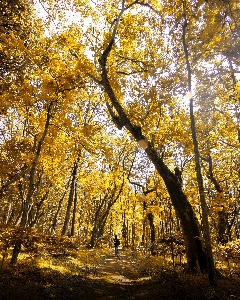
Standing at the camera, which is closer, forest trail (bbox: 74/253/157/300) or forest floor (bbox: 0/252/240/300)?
forest floor (bbox: 0/252/240/300)

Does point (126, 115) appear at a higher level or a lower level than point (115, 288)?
A: higher

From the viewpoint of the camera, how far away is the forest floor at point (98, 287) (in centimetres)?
669

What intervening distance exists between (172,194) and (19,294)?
21.8 ft

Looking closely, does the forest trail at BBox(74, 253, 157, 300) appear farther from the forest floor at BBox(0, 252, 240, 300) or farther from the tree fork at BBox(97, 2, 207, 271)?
the tree fork at BBox(97, 2, 207, 271)

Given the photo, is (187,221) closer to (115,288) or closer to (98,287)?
(115,288)

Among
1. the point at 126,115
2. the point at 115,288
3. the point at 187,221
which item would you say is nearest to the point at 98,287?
the point at 115,288

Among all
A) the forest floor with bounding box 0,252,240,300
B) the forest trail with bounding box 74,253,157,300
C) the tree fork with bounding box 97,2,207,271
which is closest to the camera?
the forest floor with bounding box 0,252,240,300

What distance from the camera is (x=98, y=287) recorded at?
8.76 meters

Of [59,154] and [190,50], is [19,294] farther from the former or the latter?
[190,50]

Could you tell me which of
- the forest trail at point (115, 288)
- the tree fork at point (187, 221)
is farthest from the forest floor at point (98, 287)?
the tree fork at point (187, 221)

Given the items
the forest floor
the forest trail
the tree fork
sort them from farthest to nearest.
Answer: the tree fork
the forest trail
the forest floor

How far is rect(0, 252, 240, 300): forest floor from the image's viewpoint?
6691mm

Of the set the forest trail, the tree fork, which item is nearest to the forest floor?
the forest trail

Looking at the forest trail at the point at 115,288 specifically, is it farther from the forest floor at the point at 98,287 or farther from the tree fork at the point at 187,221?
the tree fork at the point at 187,221
